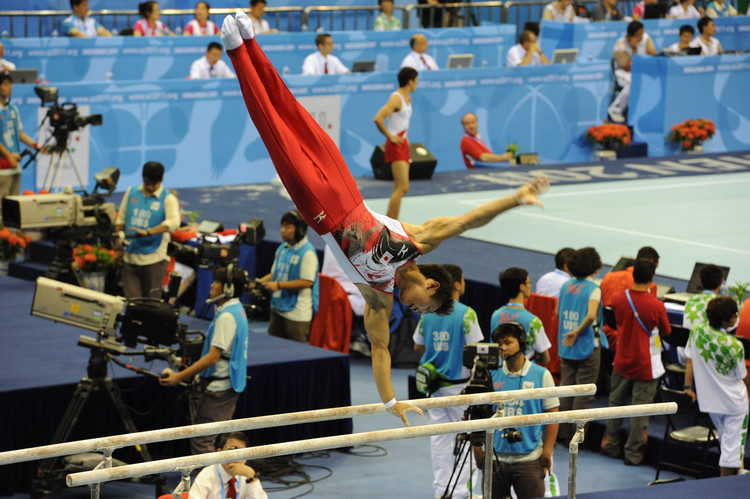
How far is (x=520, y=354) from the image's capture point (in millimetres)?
6660

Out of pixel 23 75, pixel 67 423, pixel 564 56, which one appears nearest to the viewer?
pixel 67 423

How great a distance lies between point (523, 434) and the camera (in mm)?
6523

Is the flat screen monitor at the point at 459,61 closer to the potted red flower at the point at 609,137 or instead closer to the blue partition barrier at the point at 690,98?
the potted red flower at the point at 609,137

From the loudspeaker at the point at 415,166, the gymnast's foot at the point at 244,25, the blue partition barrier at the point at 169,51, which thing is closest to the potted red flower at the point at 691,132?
the blue partition barrier at the point at 169,51

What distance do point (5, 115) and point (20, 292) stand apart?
1.86 m

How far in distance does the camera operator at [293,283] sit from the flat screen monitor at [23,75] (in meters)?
4.95

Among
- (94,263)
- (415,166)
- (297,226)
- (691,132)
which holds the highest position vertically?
(691,132)

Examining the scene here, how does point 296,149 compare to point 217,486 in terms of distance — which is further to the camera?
point 217,486

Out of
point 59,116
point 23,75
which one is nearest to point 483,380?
point 59,116

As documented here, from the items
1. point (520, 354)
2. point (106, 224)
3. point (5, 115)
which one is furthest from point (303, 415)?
point (5, 115)

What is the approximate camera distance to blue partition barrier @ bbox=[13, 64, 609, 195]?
1352 centimetres

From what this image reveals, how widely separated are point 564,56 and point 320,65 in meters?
3.77

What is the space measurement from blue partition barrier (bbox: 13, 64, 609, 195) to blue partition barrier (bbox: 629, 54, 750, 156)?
1.97 ft

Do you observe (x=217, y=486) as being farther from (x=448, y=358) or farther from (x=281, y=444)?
(x=281, y=444)
